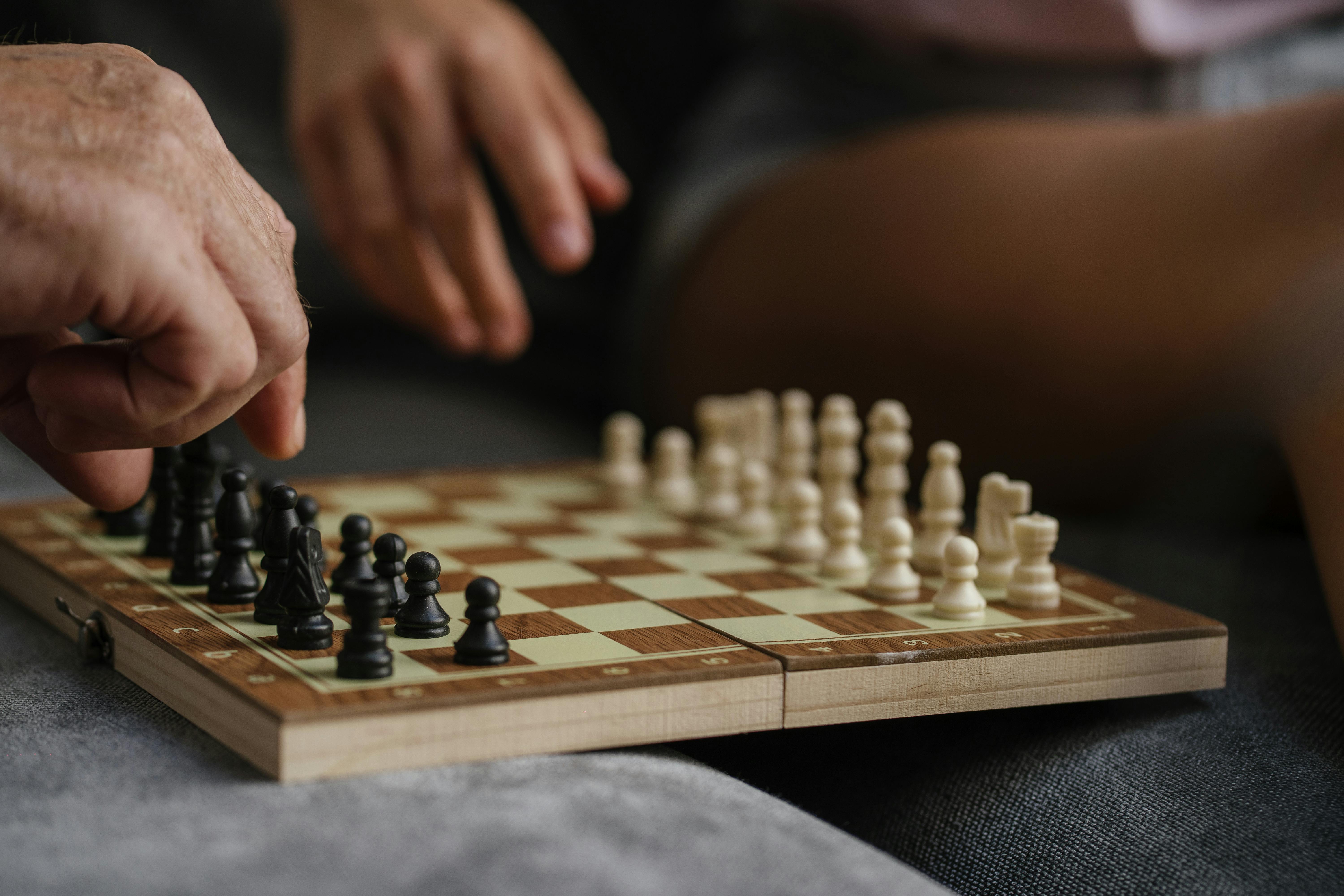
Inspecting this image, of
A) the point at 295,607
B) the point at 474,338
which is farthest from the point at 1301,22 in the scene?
the point at 295,607

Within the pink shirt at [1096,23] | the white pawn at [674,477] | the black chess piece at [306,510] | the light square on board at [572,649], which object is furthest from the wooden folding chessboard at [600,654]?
the pink shirt at [1096,23]

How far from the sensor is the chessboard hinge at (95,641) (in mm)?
1020

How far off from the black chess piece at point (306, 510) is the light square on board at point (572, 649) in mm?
257

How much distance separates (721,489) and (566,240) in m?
0.40

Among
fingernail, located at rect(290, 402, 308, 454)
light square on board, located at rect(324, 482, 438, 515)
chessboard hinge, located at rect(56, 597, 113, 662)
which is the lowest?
chessboard hinge, located at rect(56, 597, 113, 662)

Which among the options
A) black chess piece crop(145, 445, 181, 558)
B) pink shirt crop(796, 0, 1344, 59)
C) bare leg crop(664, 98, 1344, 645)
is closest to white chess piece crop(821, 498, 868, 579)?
bare leg crop(664, 98, 1344, 645)

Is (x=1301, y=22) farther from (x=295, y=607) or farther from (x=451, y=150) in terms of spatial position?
(x=295, y=607)

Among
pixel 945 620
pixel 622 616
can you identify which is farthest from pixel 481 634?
pixel 945 620

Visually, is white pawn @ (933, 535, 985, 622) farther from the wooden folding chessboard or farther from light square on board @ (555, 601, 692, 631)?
light square on board @ (555, 601, 692, 631)

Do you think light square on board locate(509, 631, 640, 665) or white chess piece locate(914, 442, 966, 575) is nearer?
light square on board locate(509, 631, 640, 665)

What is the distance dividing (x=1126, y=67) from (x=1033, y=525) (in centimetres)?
107

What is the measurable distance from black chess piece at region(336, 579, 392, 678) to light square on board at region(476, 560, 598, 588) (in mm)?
272

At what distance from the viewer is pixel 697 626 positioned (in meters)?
1.01

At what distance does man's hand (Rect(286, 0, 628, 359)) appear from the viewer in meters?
1.70
